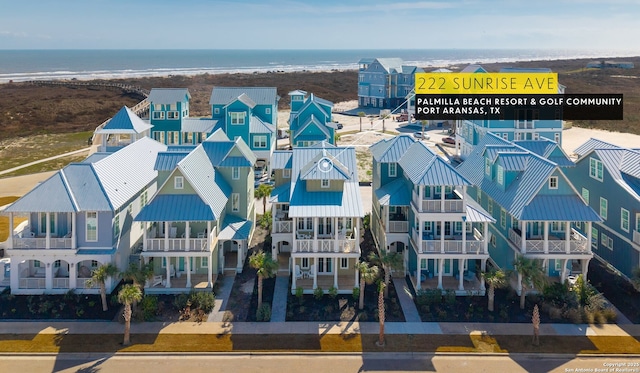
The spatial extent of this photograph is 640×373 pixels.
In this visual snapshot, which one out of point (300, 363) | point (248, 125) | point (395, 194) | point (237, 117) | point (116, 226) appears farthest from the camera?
point (248, 125)

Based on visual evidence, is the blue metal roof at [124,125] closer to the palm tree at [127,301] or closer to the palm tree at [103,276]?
the palm tree at [103,276]

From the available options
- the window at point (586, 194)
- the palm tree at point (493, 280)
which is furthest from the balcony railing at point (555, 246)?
the window at point (586, 194)

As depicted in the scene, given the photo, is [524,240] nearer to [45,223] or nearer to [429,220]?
[429,220]

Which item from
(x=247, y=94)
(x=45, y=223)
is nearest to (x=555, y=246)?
(x=45, y=223)

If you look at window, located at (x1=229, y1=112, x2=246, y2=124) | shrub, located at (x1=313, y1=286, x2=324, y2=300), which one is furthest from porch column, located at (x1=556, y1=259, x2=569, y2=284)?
window, located at (x1=229, y1=112, x2=246, y2=124)

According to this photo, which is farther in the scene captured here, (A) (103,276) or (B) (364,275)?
(A) (103,276)

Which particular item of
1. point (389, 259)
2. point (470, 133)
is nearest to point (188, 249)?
point (389, 259)

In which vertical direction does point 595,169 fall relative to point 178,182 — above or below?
above
